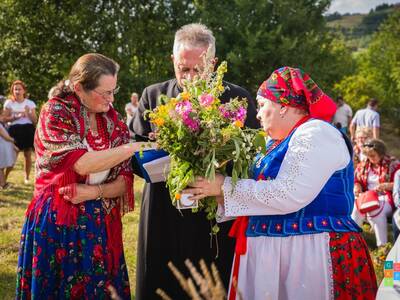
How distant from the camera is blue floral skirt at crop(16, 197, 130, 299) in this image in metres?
2.95

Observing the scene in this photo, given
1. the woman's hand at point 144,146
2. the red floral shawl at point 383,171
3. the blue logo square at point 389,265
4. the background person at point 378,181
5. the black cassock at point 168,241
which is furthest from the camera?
the red floral shawl at point 383,171

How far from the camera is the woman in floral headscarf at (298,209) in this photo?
2.57 metres

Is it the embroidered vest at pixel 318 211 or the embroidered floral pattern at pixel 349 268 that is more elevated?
the embroidered vest at pixel 318 211

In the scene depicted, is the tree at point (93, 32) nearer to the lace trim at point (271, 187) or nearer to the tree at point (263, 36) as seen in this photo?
the tree at point (263, 36)

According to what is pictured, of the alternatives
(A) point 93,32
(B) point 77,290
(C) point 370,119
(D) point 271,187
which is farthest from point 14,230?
(A) point 93,32

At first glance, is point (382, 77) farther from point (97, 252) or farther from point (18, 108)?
point (97, 252)

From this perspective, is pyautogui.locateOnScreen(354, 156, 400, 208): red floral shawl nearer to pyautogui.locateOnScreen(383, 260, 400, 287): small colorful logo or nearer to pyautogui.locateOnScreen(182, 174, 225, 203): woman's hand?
pyautogui.locateOnScreen(182, 174, 225, 203): woman's hand

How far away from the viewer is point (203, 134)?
2.54 m

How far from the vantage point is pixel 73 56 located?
17.8m

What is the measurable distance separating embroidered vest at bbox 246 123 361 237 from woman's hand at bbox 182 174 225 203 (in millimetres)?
232

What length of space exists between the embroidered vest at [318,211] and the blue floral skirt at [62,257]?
956mm

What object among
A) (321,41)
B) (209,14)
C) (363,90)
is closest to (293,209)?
(209,14)

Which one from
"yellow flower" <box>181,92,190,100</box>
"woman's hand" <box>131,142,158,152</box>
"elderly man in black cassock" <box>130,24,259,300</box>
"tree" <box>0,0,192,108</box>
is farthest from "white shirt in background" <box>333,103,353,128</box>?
"yellow flower" <box>181,92,190,100</box>

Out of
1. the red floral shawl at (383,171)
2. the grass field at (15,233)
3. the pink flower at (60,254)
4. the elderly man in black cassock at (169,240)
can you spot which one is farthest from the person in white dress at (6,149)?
the pink flower at (60,254)
